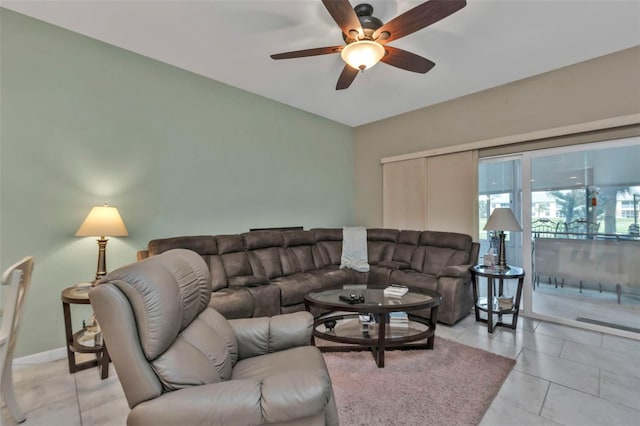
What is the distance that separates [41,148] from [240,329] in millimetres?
2453

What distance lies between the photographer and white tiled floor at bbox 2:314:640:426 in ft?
5.93

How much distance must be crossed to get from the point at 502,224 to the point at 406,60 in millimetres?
2098

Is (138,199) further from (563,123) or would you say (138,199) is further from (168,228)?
(563,123)

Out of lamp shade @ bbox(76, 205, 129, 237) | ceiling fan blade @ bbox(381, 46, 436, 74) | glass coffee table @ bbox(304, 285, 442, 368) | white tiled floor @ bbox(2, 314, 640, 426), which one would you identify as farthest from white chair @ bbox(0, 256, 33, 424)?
ceiling fan blade @ bbox(381, 46, 436, 74)

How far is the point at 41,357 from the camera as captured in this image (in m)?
2.51

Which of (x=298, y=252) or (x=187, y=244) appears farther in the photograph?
(x=298, y=252)

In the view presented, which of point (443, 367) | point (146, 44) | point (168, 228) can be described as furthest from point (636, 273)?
point (146, 44)

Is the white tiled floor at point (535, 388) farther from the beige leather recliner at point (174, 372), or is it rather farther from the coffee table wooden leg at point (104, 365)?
the beige leather recliner at point (174, 372)

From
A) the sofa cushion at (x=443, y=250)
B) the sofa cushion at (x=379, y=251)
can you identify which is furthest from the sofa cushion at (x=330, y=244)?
the sofa cushion at (x=443, y=250)

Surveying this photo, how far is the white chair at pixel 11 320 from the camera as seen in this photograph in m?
1.59

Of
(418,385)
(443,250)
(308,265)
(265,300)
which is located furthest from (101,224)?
(443,250)

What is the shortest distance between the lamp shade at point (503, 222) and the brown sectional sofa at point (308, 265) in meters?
0.52

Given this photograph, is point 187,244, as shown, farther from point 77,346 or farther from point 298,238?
point 298,238

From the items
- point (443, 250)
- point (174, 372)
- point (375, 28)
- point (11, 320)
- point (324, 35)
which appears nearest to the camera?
point (174, 372)
